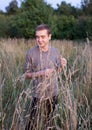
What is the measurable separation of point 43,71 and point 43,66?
0.38 feet

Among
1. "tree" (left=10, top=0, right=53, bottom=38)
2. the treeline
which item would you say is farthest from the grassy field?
the treeline

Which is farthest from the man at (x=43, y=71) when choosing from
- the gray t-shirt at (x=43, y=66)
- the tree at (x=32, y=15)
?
the tree at (x=32, y=15)

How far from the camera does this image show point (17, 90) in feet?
14.7

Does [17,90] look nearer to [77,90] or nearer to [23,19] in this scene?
[77,90]

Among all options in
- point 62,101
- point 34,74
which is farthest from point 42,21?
point 34,74

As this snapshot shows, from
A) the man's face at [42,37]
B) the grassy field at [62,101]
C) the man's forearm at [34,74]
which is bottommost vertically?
the grassy field at [62,101]

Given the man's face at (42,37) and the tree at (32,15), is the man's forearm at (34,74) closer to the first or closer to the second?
the man's face at (42,37)

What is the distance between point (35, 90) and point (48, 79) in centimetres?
22

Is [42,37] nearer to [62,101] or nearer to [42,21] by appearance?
[62,101]

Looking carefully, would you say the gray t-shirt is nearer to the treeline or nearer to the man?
the man

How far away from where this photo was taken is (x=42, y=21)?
65.7ft

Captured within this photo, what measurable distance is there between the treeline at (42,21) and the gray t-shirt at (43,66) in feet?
52.1

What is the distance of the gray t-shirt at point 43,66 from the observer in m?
2.93

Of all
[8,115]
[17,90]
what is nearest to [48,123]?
[8,115]
